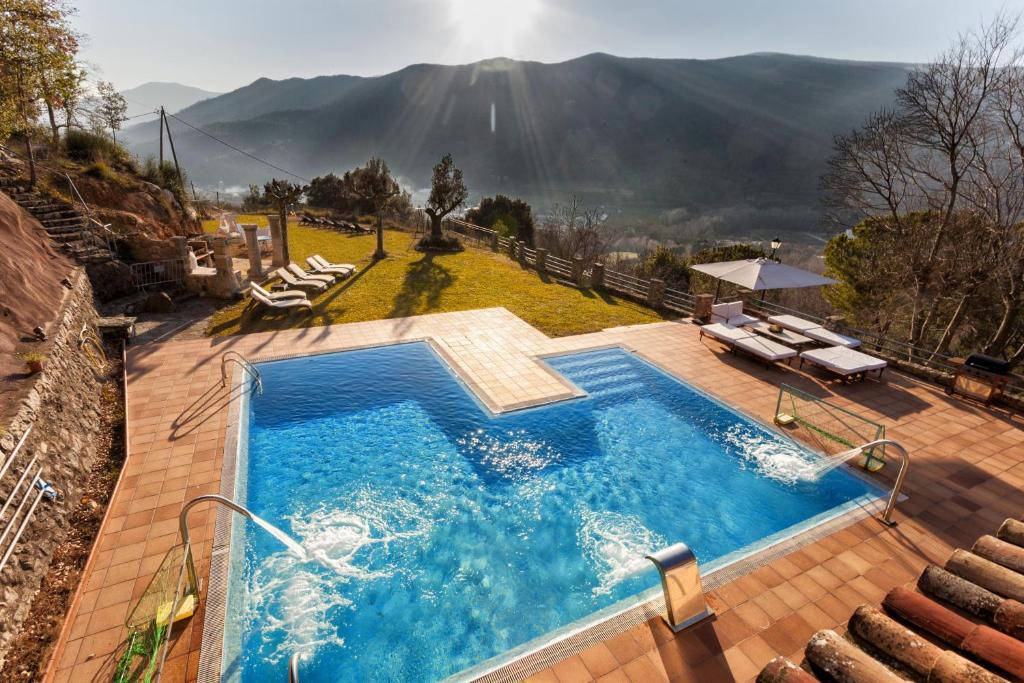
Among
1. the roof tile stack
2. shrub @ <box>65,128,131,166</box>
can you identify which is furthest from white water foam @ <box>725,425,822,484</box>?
shrub @ <box>65,128,131,166</box>

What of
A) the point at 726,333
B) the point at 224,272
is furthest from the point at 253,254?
the point at 726,333

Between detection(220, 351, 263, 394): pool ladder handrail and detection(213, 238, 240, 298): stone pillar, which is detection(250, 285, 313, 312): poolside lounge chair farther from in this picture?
detection(220, 351, 263, 394): pool ladder handrail

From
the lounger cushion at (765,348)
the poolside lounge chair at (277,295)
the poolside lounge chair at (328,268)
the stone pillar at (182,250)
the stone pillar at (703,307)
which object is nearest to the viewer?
the lounger cushion at (765,348)

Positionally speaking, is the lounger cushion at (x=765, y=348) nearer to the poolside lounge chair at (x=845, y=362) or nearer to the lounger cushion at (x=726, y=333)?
the lounger cushion at (x=726, y=333)

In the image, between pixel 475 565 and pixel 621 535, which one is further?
pixel 621 535

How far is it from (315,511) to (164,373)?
21.0 feet

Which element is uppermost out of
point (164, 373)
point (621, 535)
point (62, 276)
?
point (62, 276)

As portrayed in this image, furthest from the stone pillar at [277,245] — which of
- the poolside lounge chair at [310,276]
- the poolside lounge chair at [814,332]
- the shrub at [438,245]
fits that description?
the poolside lounge chair at [814,332]

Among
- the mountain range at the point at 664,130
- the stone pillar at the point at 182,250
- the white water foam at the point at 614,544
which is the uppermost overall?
the mountain range at the point at 664,130

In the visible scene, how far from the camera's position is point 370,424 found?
30.5 feet

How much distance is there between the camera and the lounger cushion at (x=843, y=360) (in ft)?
35.7

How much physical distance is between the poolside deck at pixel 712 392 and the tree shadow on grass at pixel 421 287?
238cm

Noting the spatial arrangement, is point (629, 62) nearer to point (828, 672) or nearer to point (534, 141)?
point (534, 141)

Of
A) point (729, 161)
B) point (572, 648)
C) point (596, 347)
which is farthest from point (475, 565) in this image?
point (729, 161)
